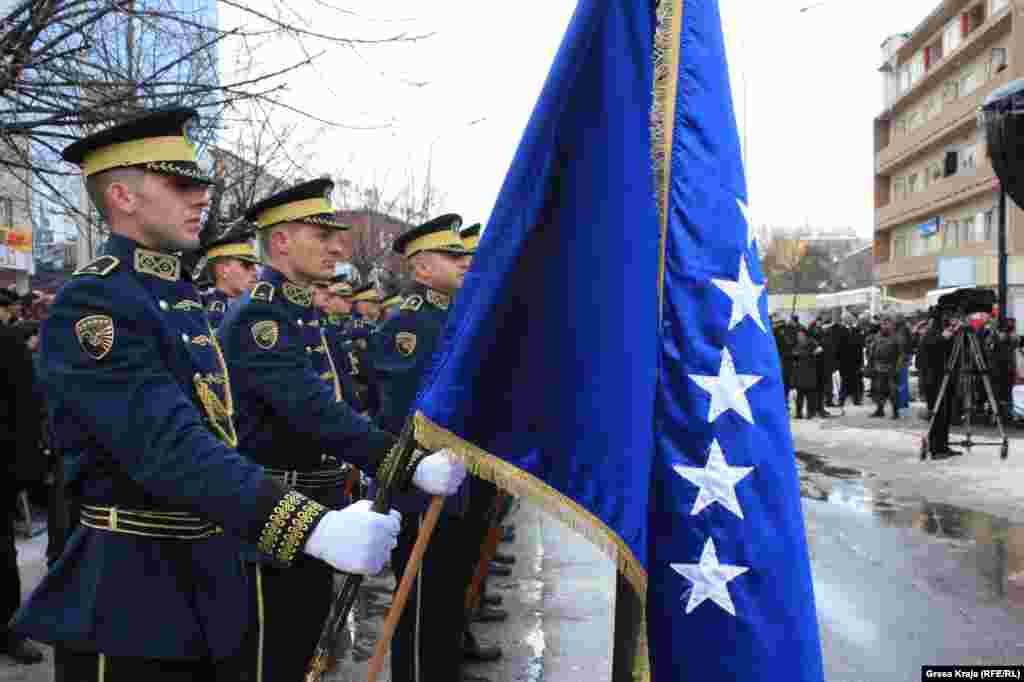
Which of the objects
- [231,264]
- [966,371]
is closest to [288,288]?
[231,264]

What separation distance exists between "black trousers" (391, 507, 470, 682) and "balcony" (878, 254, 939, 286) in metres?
53.2

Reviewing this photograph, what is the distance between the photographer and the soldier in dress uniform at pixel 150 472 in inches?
86.4

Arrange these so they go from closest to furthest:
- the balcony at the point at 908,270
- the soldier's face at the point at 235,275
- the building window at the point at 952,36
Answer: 1. the soldier's face at the point at 235,275
2. the building window at the point at 952,36
3. the balcony at the point at 908,270

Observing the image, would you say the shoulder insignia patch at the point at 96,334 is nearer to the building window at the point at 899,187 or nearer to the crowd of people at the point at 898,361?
the crowd of people at the point at 898,361

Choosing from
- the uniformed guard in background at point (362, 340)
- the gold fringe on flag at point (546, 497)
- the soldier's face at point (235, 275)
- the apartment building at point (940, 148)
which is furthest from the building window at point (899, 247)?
the gold fringe on flag at point (546, 497)

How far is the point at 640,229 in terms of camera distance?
93.4 inches

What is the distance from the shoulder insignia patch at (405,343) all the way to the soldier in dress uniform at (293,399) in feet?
2.19

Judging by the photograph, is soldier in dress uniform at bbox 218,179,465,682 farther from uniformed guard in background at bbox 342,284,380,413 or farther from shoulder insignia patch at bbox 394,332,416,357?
uniformed guard in background at bbox 342,284,380,413

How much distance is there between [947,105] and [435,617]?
53.8 m

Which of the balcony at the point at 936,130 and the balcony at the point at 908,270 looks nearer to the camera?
the balcony at the point at 936,130

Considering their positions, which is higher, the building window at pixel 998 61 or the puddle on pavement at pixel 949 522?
the building window at pixel 998 61

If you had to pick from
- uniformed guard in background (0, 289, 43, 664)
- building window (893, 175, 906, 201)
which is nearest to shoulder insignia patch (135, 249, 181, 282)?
uniformed guard in background (0, 289, 43, 664)

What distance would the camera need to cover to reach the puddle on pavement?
696 centimetres

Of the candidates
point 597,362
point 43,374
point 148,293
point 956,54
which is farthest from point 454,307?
point 956,54
